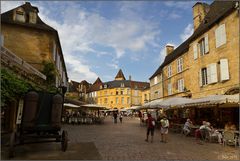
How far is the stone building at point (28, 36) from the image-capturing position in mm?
19688

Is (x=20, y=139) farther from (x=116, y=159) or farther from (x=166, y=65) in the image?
(x=166, y=65)

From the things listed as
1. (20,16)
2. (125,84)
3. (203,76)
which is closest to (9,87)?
(20,16)

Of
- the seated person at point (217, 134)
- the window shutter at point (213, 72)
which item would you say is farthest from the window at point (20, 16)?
the seated person at point (217, 134)

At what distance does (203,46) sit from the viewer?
19891 mm

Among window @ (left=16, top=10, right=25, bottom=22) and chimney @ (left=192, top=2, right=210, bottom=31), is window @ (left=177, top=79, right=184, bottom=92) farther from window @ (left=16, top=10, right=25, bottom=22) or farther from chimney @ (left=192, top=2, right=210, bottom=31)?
window @ (left=16, top=10, right=25, bottom=22)

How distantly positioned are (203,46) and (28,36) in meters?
14.7

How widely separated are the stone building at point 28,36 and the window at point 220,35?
12594 mm

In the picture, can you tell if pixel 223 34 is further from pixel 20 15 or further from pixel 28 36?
pixel 20 15

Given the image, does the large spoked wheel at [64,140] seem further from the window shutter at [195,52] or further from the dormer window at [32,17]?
the window shutter at [195,52]

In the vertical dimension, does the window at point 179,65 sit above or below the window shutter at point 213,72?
above

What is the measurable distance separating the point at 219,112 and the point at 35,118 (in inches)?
527

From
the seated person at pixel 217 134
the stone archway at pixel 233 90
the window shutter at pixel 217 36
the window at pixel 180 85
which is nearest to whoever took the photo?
the seated person at pixel 217 134

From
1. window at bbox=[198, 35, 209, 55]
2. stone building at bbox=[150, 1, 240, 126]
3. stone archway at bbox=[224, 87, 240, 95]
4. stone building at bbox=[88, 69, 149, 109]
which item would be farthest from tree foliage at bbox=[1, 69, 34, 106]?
stone building at bbox=[88, 69, 149, 109]

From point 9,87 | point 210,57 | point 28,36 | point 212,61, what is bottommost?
point 9,87
